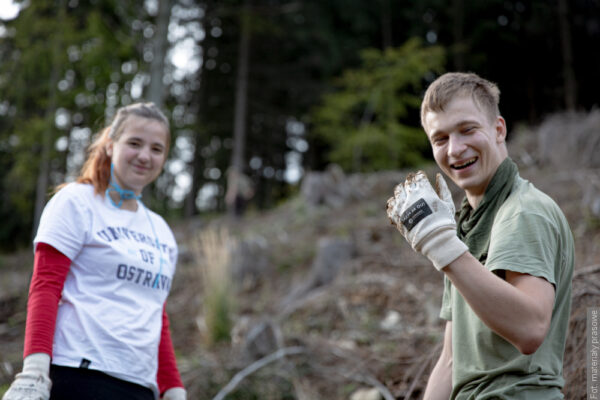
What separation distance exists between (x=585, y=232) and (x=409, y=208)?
Answer: 4338 millimetres

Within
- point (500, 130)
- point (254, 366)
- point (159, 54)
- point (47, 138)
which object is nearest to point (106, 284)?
point (500, 130)

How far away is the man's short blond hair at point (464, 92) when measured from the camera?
148 cm

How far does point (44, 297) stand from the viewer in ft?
6.11

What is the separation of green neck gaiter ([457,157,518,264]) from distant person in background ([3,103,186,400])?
53.5 inches

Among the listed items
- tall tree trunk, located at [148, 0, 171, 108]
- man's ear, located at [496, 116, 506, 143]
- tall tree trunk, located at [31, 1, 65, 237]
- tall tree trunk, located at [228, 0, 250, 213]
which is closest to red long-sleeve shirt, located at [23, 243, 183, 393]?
man's ear, located at [496, 116, 506, 143]

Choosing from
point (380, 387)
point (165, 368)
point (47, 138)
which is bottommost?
point (380, 387)

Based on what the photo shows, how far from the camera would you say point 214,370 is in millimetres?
4113

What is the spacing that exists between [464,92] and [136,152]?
1.44 metres

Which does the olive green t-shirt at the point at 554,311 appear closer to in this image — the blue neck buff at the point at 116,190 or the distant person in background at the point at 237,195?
the blue neck buff at the point at 116,190

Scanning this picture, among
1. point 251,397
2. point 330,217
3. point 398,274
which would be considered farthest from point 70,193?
point 330,217

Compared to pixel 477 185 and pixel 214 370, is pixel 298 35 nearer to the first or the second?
pixel 214 370

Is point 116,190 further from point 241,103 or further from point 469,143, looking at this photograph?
point 241,103

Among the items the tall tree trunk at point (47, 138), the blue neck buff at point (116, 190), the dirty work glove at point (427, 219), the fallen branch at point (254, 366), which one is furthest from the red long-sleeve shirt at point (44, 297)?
the tall tree trunk at point (47, 138)

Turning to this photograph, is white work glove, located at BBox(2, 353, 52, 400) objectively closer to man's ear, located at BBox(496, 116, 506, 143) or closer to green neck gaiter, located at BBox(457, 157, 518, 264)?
green neck gaiter, located at BBox(457, 157, 518, 264)
